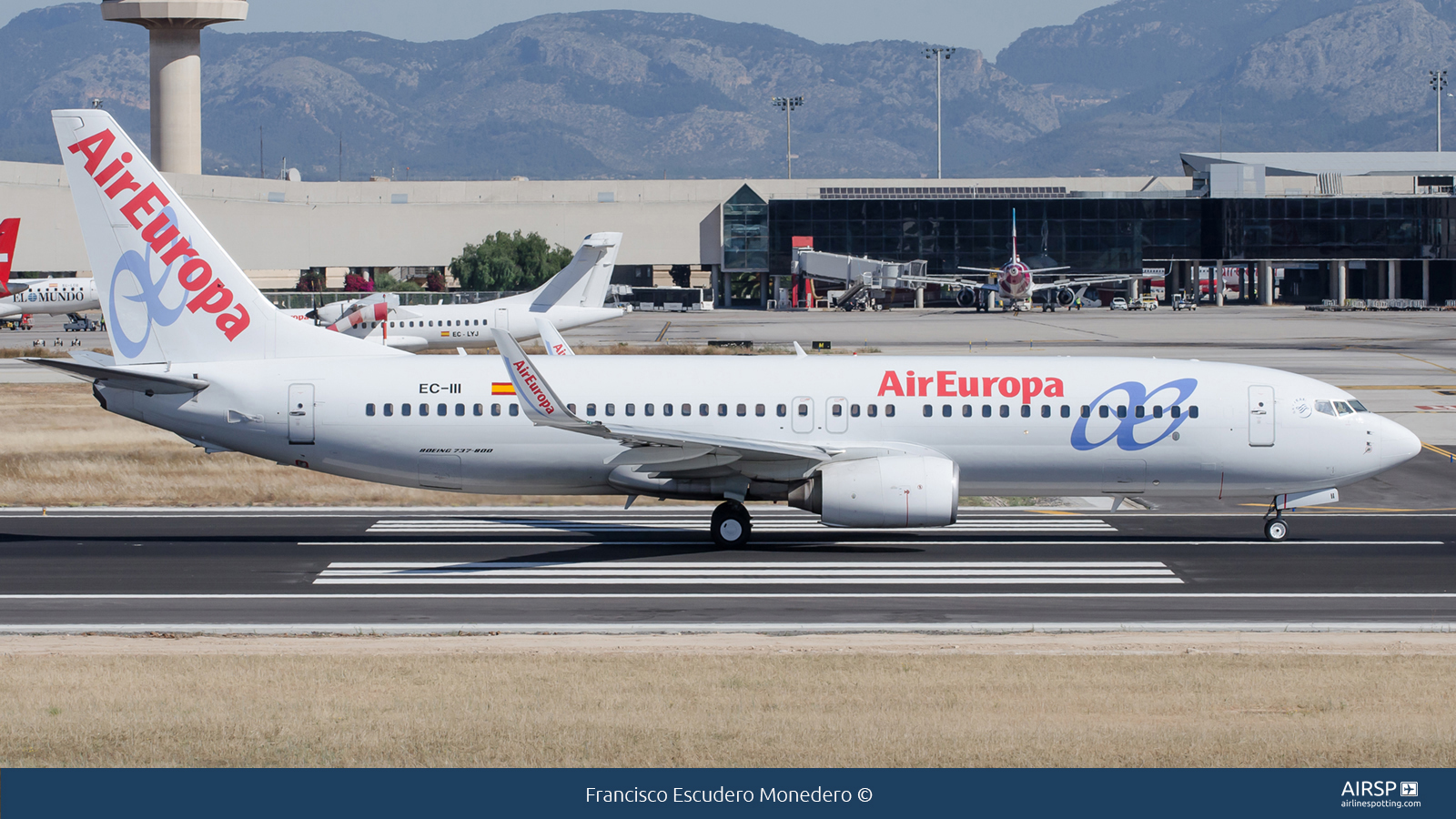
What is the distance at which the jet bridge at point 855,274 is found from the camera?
162m

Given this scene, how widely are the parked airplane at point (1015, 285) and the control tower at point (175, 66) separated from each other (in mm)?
91272

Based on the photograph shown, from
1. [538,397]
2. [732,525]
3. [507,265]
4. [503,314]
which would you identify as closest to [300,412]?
[538,397]

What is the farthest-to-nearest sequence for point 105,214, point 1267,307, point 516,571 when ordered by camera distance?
point 1267,307 → point 105,214 → point 516,571

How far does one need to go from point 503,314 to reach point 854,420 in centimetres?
5212

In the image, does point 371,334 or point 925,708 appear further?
point 371,334

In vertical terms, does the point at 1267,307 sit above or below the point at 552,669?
above

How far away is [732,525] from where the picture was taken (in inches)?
1198

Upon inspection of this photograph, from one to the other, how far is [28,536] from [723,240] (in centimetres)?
15325


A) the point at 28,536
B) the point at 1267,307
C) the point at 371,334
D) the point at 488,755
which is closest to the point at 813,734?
the point at 488,755

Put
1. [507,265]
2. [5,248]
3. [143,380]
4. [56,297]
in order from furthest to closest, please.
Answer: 1. [507,265]
2. [56,297]
3. [5,248]
4. [143,380]

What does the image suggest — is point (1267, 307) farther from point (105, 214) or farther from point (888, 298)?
point (105, 214)

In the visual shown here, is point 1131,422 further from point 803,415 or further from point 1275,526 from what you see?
point 803,415

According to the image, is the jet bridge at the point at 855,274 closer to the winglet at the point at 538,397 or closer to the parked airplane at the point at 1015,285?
the parked airplane at the point at 1015,285

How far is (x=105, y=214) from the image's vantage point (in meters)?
30.4
